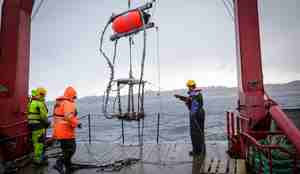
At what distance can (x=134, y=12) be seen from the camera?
19.1ft

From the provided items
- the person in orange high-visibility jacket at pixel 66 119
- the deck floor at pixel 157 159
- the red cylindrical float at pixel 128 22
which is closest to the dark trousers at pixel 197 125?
the deck floor at pixel 157 159

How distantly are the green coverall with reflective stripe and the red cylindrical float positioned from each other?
234cm

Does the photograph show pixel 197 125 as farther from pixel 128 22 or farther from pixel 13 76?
pixel 13 76

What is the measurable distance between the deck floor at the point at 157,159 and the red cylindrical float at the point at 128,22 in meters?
2.98

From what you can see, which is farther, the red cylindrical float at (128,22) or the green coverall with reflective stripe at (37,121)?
the green coverall with reflective stripe at (37,121)

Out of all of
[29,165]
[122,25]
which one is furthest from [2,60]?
[122,25]

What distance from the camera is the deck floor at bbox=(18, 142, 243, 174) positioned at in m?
5.41

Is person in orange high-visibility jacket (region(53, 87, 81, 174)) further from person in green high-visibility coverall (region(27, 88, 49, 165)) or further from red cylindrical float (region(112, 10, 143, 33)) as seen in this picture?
red cylindrical float (region(112, 10, 143, 33))

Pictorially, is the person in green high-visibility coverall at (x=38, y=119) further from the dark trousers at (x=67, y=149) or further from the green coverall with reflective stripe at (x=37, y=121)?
the dark trousers at (x=67, y=149)

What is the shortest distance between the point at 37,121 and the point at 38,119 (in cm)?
5

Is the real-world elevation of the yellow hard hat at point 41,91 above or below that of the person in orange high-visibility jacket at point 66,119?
above

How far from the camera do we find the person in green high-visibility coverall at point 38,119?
6.05 metres

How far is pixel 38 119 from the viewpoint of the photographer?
6.14 meters

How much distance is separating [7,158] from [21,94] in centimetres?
155
